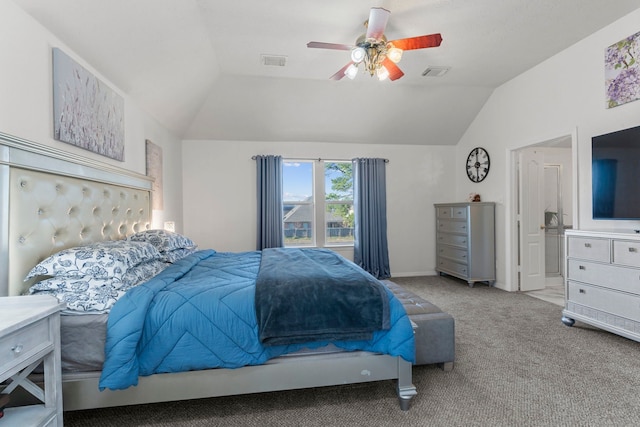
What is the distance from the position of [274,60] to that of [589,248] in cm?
374

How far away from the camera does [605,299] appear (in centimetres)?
265

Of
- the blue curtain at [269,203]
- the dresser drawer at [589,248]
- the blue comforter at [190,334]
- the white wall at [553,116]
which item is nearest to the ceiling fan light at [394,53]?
the blue comforter at [190,334]

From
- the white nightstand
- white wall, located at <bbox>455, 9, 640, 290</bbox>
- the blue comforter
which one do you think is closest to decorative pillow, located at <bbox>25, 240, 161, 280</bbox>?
the blue comforter

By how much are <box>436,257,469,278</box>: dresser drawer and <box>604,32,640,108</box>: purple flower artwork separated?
2.55 m

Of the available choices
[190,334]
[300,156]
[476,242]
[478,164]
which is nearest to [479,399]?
[190,334]

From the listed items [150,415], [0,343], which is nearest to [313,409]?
[150,415]

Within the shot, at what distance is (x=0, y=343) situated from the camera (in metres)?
1.04

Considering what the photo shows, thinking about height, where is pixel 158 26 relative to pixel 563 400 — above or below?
above

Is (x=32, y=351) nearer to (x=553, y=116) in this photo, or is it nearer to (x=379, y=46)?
(x=379, y=46)

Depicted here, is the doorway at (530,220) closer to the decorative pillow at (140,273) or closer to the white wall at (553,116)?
the white wall at (553,116)

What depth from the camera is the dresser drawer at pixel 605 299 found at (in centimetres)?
245

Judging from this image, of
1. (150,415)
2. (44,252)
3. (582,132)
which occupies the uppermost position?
(582,132)

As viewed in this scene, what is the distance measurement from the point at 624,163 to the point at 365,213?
3.07 m

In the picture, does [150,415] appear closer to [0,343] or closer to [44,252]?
[0,343]
